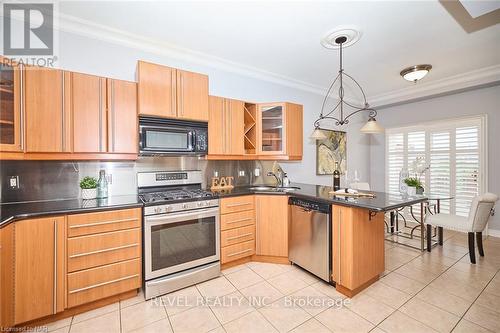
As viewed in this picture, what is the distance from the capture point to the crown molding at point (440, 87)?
11.0ft

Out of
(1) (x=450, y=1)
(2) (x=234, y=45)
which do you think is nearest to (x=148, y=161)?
(2) (x=234, y=45)

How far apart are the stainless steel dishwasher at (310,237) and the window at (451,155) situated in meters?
3.44

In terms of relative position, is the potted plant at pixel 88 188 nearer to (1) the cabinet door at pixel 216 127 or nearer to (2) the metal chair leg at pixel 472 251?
(1) the cabinet door at pixel 216 127

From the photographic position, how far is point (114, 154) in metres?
2.17

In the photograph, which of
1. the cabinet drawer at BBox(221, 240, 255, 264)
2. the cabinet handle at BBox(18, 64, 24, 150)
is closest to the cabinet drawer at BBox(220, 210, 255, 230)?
the cabinet drawer at BBox(221, 240, 255, 264)

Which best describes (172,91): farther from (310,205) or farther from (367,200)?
(367,200)

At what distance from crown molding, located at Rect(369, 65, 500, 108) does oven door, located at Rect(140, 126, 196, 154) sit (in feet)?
13.9

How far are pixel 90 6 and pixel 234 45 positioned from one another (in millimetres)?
1472

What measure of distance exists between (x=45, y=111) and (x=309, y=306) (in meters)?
2.92

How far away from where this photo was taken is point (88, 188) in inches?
86.3

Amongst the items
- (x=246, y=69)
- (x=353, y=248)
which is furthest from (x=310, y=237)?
(x=246, y=69)

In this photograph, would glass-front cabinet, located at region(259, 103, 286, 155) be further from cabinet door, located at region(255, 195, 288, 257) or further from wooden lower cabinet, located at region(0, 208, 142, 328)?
wooden lower cabinet, located at region(0, 208, 142, 328)

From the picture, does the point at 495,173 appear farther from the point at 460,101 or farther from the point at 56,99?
the point at 56,99

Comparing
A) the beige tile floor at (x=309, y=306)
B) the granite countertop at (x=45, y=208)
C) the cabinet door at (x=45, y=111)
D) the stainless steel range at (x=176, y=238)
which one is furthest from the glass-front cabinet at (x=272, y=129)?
the cabinet door at (x=45, y=111)
